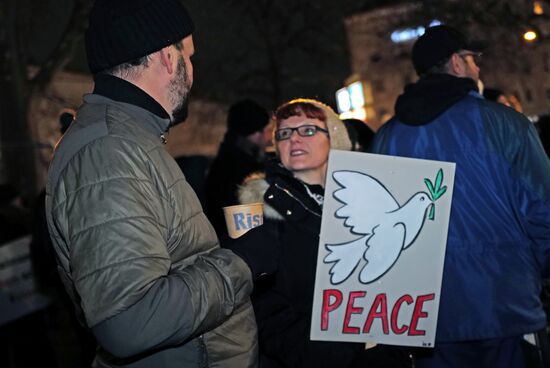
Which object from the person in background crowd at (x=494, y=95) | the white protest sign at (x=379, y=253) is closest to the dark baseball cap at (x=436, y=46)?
the white protest sign at (x=379, y=253)

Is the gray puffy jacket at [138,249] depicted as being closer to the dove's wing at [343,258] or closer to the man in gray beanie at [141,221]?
the man in gray beanie at [141,221]

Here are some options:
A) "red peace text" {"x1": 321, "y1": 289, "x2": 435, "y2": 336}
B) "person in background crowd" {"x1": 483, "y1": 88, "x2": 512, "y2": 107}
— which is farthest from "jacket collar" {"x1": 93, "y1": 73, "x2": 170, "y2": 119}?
"person in background crowd" {"x1": 483, "y1": 88, "x2": 512, "y2": 107}

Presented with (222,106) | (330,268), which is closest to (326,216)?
(330,268)

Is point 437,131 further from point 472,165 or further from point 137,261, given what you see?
point 137,261

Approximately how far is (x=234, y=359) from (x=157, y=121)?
2.55ft

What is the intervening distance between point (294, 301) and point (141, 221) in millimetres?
1303

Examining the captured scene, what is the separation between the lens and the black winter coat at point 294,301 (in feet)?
9.45

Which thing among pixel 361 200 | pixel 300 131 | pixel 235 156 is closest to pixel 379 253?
pixel 361 200

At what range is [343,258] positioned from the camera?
106 inches

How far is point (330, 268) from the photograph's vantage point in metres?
2.68

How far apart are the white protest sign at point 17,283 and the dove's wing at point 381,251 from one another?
12.5 ft

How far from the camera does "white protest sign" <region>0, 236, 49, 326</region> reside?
5.59 metres

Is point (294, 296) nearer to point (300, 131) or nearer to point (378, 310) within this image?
point (378, 310)

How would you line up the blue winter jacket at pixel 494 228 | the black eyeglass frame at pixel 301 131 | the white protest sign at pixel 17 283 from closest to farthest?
the blue winter jacket at pixel 494 228 < the black eyeglass frame at pixel 301 131 < the white protest sign at pixel 17 283
